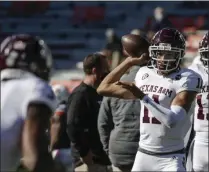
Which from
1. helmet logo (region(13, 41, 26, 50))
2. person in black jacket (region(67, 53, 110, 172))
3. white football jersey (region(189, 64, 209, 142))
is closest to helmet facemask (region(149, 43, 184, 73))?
white football jersey (region(189, 64, 209, 142))

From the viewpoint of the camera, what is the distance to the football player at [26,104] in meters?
3.22

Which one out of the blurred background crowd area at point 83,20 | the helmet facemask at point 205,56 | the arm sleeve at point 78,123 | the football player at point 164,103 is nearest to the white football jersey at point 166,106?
the football player at point 164,103

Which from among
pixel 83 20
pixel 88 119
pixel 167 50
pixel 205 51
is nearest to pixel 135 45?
pixel 167 50

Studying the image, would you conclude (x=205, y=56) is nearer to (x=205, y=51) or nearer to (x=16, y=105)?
(x=205, y=51)

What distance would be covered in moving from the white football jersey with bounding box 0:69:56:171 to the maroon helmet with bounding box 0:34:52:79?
7cm

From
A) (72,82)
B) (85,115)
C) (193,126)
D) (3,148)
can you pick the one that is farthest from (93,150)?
(72,82)

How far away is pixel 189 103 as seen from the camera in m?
5.14

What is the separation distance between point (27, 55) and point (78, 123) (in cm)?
295

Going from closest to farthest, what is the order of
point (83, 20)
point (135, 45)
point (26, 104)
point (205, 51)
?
point (26, 104) → point (135, 45) → point (205, 51) → point (83, 20)

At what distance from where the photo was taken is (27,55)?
11.3ft

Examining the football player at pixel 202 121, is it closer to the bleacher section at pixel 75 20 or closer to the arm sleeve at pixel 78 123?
the arm sleeve at pixel 78 123

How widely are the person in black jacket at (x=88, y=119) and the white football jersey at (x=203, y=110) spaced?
899mm

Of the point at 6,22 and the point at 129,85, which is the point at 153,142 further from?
the point at 6,22

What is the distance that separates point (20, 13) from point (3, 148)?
55.8 feet
